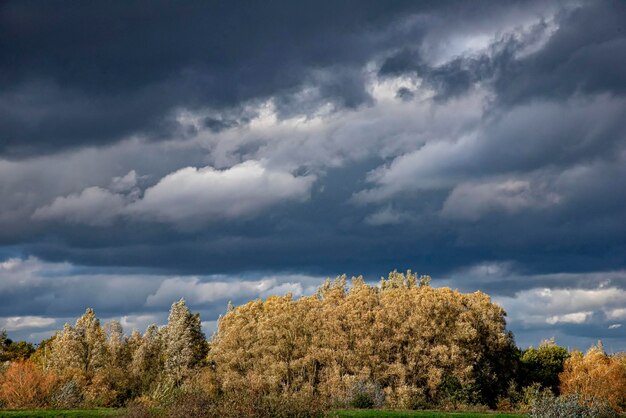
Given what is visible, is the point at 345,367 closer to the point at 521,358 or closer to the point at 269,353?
the point at 269,353

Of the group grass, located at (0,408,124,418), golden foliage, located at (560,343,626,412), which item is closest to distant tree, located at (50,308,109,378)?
grass, located at (0,408,124,418)

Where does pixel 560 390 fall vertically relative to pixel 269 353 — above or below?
below

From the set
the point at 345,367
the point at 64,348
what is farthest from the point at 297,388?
the point at 64,348

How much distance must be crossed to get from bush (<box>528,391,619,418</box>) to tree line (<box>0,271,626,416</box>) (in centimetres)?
1099

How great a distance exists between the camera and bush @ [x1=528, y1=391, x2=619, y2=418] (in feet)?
118

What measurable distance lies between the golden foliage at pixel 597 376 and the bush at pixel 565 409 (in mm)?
18722

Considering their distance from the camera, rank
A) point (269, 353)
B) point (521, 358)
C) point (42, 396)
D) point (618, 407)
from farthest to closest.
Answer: point (521, 358)
point (269, 353)
point (618, 407)
point (42, 396)

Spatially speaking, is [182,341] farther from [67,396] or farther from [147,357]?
[67,396]

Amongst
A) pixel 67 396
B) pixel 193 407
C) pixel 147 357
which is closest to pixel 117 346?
pixel 147 357

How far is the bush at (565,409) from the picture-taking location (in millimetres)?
36000

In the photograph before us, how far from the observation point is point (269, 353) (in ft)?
208

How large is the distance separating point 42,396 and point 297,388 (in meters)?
20.8

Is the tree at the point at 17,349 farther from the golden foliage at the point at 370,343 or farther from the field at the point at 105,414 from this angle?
the field at the point at 105,414

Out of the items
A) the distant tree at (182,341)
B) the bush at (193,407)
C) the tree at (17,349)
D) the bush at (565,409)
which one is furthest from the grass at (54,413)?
the tree at (17,349)
